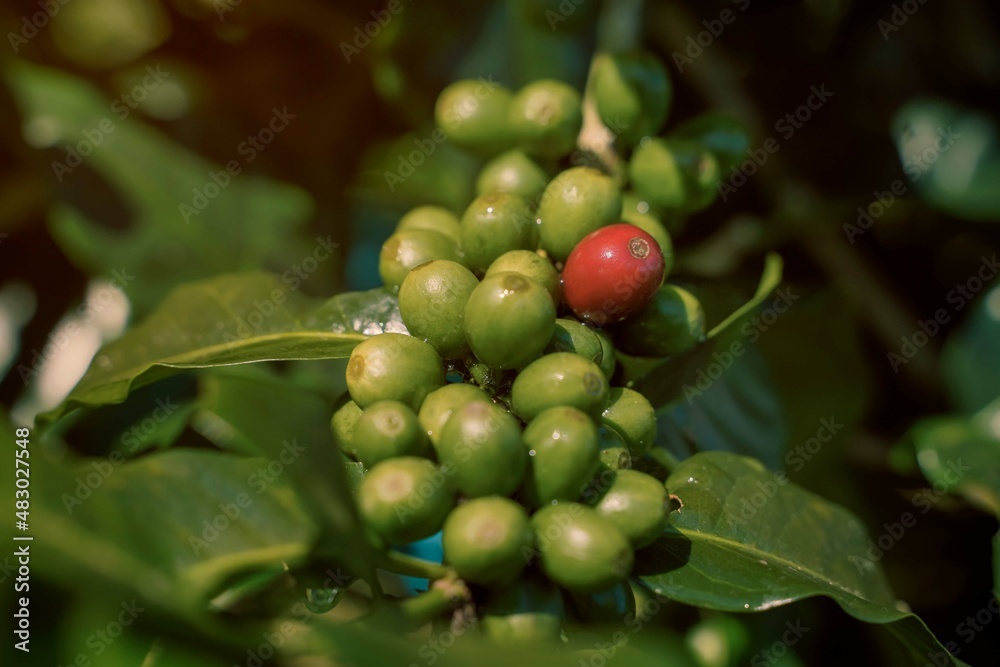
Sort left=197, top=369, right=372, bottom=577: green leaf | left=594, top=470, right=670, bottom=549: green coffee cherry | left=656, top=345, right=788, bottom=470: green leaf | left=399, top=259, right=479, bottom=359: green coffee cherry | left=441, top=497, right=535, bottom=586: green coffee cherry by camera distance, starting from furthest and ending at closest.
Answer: left=656, top=345, right=788, bottom=470: green leaf < left=399, top=259, right=479, bottom=359: green coffee cherry < left=594, top=470, right=670, bottom=549: green coffee cherry < left=441, top=497, right=535, bottom=586: green coffee cherry < left=197, top=369, right=372, bottom=577: green leaf

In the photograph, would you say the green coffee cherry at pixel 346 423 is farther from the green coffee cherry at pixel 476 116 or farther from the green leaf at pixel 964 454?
the green leaf at pixel 964 454

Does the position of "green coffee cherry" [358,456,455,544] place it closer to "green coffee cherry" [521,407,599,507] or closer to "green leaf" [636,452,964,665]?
"green coffee cherry" [521,407,599,507]

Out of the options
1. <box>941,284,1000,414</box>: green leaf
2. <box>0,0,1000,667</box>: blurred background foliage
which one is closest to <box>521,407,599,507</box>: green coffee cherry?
<box>0,0,1000,667</box>: blurred background foliage

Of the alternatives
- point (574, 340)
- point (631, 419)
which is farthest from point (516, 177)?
point (631, 419)

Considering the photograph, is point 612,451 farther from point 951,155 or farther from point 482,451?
point 951,155

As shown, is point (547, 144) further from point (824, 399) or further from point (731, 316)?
point (824, 399)

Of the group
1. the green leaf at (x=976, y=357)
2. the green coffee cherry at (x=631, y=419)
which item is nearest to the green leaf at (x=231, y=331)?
the green coffee cherry at (x=631, y=419)

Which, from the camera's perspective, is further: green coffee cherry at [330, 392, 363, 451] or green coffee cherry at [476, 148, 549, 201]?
green coffee cherry at [476, 148, 549, 201]

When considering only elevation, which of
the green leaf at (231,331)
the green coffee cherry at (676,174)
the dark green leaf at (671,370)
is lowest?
the green leaf at (231,331)
